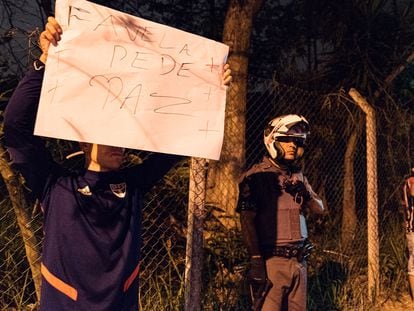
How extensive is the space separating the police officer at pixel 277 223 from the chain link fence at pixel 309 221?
1.21 feet

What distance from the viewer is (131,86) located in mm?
2275

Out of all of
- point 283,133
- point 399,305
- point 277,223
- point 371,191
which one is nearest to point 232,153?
point 283,133

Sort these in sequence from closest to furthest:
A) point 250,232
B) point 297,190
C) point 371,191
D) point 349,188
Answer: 1. point 250,232
2. point 297,190
3. point 371,191
4. point 349,188

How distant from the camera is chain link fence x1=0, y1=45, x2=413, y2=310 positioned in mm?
4000

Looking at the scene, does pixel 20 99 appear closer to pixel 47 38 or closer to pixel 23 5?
pixel 47 38

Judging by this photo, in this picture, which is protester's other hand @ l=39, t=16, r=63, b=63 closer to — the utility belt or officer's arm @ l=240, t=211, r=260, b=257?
officer's arm @ l=240, t=211, r=260, b=257

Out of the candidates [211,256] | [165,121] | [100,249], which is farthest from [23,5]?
[100,249]

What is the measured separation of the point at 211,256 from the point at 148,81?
253 cm

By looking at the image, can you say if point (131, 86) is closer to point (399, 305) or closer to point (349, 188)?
point (399, 305)

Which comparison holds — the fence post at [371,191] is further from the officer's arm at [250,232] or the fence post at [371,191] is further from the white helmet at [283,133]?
the officer's arm at [250,232]

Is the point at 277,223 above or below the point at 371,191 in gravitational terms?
below

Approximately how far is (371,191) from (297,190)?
2.30m

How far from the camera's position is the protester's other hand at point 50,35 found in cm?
200

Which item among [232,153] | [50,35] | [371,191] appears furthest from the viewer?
[371,191]
